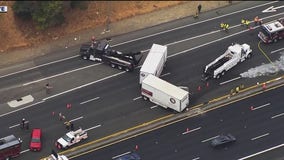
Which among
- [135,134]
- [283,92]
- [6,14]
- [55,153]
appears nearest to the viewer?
[55,153]

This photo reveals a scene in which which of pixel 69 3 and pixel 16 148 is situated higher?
pixel 69 3

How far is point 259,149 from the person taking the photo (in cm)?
7188

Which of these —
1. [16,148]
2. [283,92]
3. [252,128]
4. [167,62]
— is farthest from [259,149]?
[16,148]

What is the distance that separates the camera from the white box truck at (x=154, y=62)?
8062cm

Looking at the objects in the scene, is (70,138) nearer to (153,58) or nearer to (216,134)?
(153,58)

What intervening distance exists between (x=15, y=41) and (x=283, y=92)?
42028 millimetres

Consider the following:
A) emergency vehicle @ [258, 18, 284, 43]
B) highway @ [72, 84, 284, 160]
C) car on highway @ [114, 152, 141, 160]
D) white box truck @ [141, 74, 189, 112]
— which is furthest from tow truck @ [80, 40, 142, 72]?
emergency vehicle @ [258, 18, 284, 43]

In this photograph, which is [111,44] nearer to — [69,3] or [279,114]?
[69,3]

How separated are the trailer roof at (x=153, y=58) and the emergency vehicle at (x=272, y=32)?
53.3ft

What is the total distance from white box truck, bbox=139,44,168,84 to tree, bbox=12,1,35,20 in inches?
864

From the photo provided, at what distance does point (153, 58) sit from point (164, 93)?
7.54m

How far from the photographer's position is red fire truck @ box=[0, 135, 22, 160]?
70750mm

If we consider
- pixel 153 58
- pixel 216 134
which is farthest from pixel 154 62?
pixel 216 134

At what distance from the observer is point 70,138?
7306cm
